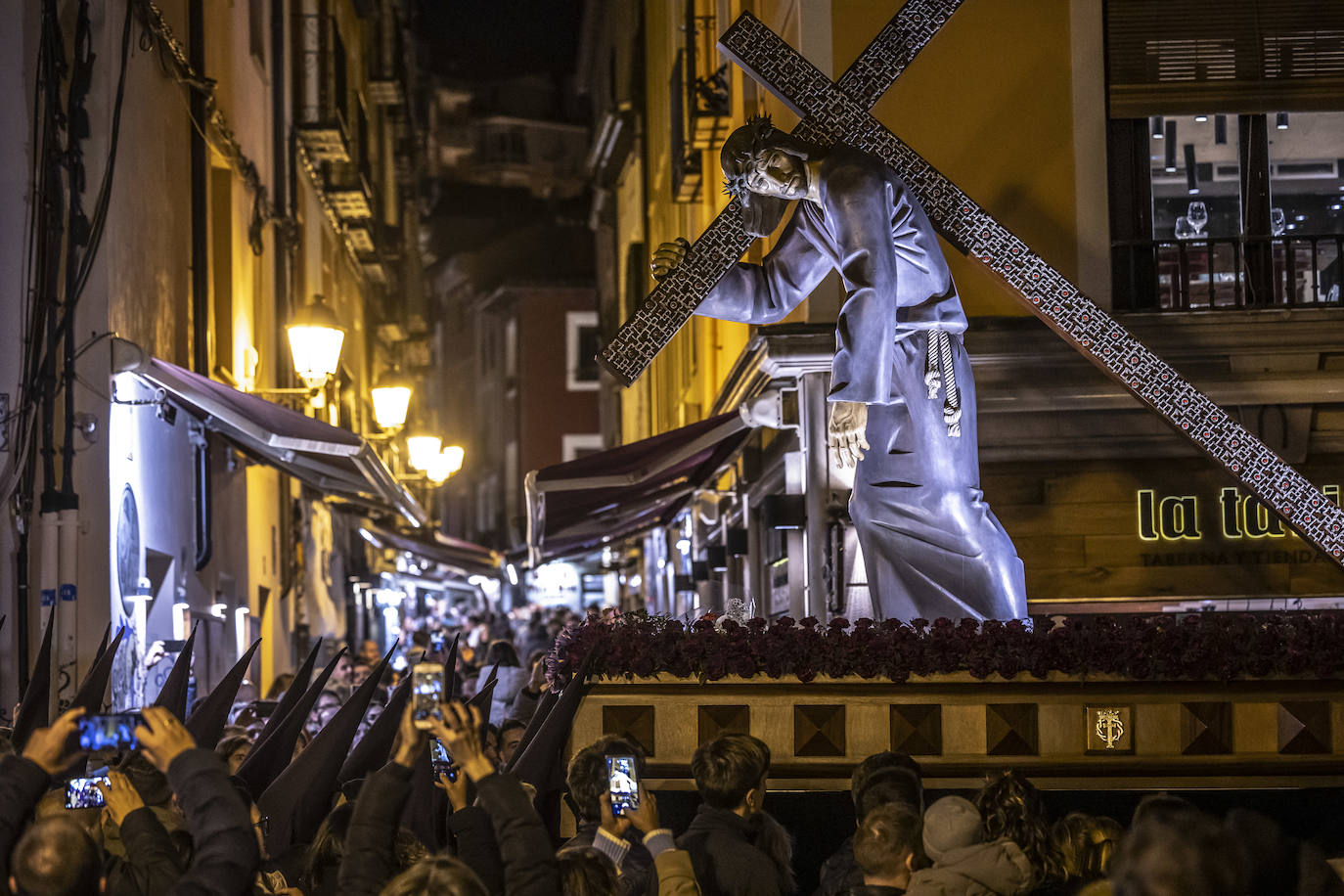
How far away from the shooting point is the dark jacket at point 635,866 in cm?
518

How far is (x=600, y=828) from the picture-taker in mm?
5379

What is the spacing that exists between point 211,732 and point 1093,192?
860 cm

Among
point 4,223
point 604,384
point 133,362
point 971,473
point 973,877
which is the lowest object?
point 973,877

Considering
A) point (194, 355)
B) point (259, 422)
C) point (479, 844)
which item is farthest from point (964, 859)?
point (194, 355)

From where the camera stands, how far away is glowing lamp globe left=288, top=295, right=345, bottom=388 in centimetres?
1412

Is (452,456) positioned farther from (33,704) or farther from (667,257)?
(33,704)

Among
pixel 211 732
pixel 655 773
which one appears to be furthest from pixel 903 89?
pixel 211 732

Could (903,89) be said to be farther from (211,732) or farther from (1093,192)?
(211,732)

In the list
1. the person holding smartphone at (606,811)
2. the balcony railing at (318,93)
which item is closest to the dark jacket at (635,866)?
the person holding smartphone at (606,811)

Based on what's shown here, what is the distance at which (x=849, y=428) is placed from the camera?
7.94 m

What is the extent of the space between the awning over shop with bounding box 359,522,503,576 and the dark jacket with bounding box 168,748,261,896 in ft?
77.5

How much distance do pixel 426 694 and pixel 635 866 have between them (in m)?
1.58

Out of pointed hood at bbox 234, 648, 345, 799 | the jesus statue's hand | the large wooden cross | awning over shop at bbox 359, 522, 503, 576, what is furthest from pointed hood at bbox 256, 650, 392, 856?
awning over shop at bbox 359, 522, 503, 576

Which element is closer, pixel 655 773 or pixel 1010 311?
pixel 655 773
